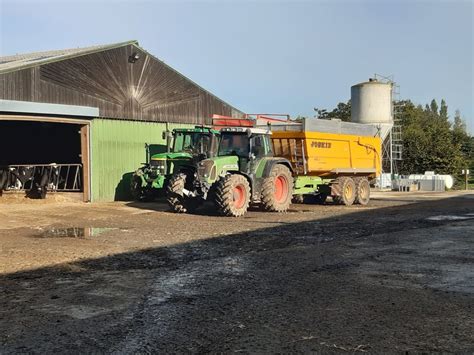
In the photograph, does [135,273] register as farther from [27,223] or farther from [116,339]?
[27,223]

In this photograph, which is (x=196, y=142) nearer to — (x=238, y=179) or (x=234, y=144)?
(x=234, y=144)

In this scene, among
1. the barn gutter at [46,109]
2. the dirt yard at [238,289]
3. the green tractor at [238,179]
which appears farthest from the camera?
the barn gutter at [46,109]

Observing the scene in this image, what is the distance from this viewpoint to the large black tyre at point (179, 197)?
15336mm


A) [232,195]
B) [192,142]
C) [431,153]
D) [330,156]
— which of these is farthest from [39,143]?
[431,153]

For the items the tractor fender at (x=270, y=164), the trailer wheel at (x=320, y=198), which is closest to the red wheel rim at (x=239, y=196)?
the tractor fender at (x=270, y=164)

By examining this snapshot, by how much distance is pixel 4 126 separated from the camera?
25.1 meters

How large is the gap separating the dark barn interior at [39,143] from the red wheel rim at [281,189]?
8.98 m

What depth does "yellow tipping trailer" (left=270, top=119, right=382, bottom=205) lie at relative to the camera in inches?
681

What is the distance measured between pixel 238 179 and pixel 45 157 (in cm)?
1270

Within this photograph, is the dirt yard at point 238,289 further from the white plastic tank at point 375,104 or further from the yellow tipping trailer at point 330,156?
the white plastic tank at point 375,104

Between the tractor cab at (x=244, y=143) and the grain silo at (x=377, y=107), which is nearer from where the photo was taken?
the tractor cab at (x=244, y=143)

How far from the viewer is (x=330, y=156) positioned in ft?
59.6

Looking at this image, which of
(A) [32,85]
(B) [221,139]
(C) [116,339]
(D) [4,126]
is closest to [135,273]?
(C) [116,339]

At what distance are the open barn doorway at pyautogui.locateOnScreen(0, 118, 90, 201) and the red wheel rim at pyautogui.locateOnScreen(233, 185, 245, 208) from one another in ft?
23.3
